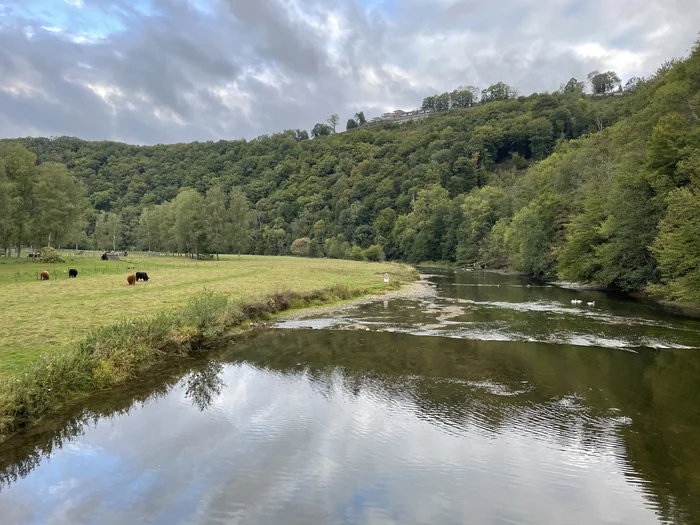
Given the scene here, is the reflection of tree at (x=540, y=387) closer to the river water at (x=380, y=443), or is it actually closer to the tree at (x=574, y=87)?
the river water at (x=380, y=443)

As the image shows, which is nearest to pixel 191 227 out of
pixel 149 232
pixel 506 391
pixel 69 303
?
pixel 149 232

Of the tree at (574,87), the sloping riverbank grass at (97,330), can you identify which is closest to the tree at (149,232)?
the sloping riverbank grass at (97,330)

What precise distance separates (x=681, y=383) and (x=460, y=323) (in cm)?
1225

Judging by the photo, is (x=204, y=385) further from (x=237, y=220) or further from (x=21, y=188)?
(x=237, y=220)

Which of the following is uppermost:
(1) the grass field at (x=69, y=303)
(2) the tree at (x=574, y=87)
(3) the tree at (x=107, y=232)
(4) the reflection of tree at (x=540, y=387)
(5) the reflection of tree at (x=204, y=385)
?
(2) the tree at (x=574, y=87)

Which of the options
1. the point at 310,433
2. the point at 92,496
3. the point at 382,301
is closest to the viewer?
the point at 92,496

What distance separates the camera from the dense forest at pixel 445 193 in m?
36.5

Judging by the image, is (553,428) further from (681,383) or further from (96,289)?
(96,289)

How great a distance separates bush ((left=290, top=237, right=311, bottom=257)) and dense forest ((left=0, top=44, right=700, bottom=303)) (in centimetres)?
47

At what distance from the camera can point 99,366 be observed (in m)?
13.7

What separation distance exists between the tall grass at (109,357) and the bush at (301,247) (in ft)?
403

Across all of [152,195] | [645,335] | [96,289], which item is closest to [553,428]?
[645,335]

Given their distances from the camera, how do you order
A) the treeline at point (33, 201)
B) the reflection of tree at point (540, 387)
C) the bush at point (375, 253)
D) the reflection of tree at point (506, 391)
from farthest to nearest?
the bush at point (375, 253), the treeline at point (33, 201), the reflection of tree at point (540, 387), the reflection of tree at point (506, 391)

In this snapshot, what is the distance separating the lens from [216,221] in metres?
86.4
